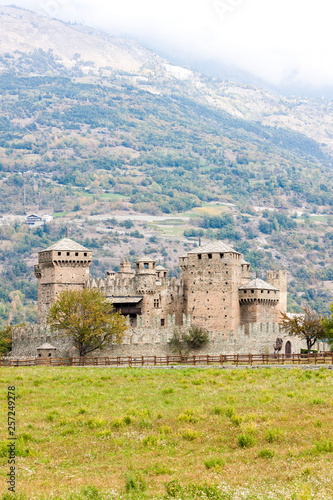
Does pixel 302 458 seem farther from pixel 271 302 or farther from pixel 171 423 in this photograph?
pixel 271 302

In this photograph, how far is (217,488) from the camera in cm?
2127

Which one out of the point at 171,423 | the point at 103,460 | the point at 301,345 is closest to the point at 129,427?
the point at 171,423

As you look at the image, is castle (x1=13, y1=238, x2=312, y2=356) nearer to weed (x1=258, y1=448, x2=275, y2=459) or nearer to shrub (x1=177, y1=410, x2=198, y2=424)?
shrub (x1=177, y1=410, x2=198, y2=424)

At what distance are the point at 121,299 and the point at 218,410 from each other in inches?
1770

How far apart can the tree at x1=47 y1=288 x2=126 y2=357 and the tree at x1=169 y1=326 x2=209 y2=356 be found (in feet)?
14.6

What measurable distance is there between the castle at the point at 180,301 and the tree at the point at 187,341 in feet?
1.69

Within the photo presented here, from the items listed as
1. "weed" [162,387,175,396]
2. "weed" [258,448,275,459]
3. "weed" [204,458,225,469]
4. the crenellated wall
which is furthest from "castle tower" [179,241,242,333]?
"weed" [204,458,225,469]

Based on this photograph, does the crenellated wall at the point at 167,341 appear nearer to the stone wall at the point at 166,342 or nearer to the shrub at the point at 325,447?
the stone wall at the point at 166,342

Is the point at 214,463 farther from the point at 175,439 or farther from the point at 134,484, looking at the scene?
the point at 175,439

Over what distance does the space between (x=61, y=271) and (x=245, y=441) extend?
51918 millimetres

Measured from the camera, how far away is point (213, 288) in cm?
7131

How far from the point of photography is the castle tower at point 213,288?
71.1 meters

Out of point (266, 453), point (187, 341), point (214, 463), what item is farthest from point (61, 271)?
point (214, 463)

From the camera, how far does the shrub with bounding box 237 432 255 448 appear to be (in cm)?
2597
